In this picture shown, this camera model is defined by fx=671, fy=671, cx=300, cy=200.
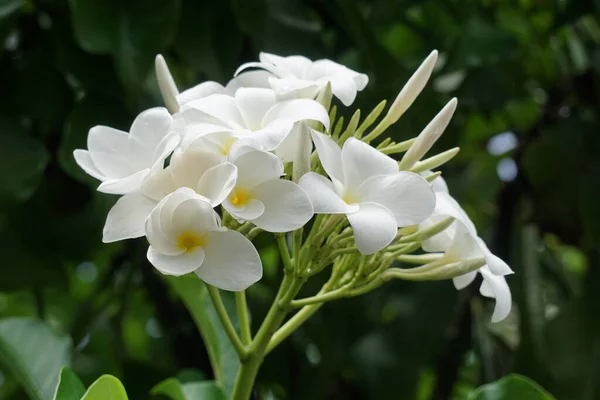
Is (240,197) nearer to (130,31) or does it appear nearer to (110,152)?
(110,152)

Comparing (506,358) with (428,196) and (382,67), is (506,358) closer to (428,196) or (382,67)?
(382,67)

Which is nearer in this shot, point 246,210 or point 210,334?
point 246,210

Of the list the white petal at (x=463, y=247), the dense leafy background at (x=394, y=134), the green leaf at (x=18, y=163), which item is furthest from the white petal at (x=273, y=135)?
the green leaf at (x=18, y=163)

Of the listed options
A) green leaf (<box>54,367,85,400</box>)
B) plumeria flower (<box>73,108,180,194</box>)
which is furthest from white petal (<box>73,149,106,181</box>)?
green leaf (<box>54,367,85,400</box>)

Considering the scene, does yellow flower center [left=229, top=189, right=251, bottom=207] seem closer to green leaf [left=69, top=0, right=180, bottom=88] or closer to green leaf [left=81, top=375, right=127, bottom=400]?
green leaf [left=81, top=375, right=127, bottom=400]

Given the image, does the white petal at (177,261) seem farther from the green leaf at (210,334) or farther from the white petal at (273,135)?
the green leaf at (210,334)

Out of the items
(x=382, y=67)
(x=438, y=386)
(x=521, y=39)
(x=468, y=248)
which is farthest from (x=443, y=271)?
(x=521, y=39)

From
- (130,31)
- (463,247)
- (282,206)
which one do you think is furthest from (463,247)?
(130,31)
